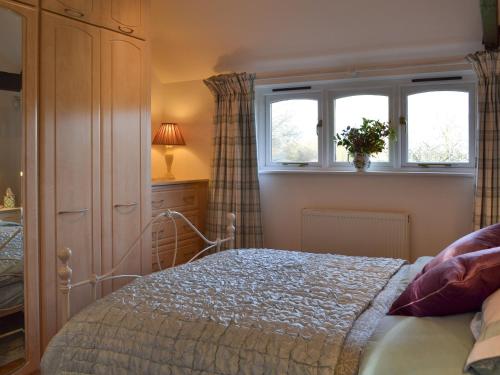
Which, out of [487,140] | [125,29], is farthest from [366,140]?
[125,29]

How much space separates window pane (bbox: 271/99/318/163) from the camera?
4160mm

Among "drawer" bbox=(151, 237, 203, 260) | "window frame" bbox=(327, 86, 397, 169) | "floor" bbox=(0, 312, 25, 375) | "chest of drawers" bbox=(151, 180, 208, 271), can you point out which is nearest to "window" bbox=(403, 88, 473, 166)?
"window frame" bbox=(327, 86, 397, 169)

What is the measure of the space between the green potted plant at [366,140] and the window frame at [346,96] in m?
0.12

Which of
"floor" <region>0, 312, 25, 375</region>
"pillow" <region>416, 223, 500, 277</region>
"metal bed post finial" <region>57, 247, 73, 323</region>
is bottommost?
"floor" <region>0, 312, 25, 375</region>

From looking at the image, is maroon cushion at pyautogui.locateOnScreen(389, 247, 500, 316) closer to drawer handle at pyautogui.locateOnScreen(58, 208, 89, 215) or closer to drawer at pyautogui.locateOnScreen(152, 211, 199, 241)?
drawer handle at pyautogui.locateOnScreen(58, 208, 89, 215)

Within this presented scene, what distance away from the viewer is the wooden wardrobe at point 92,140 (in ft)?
8.33

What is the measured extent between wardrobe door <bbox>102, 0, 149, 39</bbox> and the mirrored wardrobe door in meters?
0.53

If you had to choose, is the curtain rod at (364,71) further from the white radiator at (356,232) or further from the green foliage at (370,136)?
the white radiator at (356,232)

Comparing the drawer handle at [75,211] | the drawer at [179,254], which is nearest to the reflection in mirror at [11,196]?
the drawer handle at [75,211]

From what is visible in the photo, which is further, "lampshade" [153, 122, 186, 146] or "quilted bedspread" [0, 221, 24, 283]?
"lampshade" [153, 122, 186, 146]

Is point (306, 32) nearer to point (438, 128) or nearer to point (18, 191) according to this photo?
point (438, 128)

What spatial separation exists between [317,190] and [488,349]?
9.41ft

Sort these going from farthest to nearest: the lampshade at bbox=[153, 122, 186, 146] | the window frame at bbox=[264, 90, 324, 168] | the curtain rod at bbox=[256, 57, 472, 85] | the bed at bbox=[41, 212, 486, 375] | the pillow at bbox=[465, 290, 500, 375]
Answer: the lampshade at bbox=[153, 122, 186, 146], the window frame at bbox=[264, 90, 324, 168], the curtain rod at bbox=[256, 57, 472, 85], the bed at bbox=[41, 212, 486, 375], the pillow at bbox=[465, 290, 500, 375]

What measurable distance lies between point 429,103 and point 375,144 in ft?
1.78
